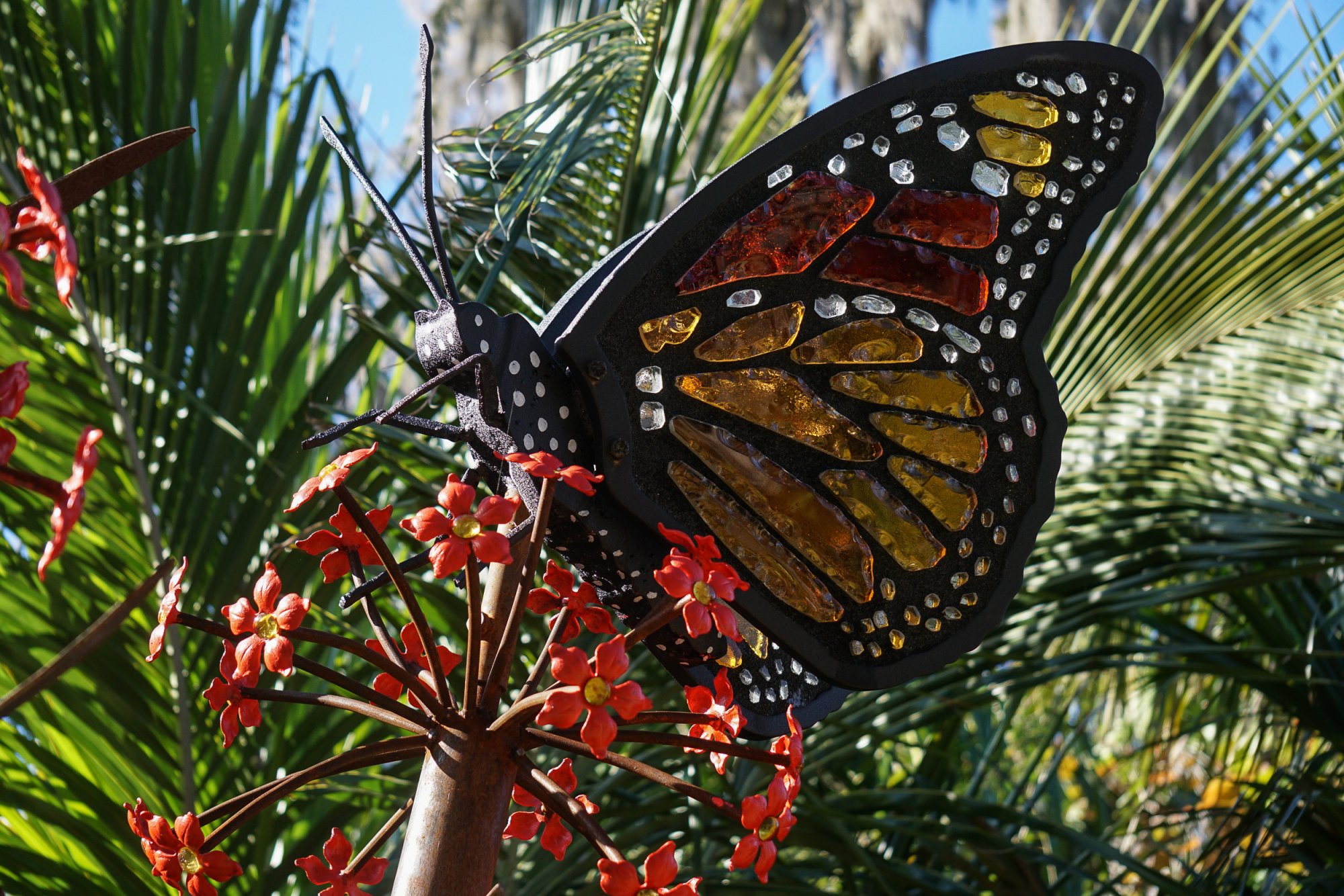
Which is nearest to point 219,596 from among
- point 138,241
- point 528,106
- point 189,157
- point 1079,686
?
point 138,241

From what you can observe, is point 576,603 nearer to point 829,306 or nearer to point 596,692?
point 596,692

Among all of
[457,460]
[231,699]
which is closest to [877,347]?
[231,699]

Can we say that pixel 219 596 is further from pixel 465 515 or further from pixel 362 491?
pixel 465 515

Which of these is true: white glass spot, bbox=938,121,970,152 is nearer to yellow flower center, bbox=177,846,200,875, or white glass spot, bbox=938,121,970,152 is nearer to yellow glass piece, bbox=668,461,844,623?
yellow glass piece, bbox=668,461,844,623

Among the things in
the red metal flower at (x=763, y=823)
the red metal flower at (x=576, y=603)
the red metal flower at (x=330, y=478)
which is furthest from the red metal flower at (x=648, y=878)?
the red metal flower at (x=330, y=478)

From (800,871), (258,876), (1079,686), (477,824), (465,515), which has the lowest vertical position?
(1079,686)

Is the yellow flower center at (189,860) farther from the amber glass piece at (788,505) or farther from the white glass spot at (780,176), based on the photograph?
the white glass spot at (780,176)
